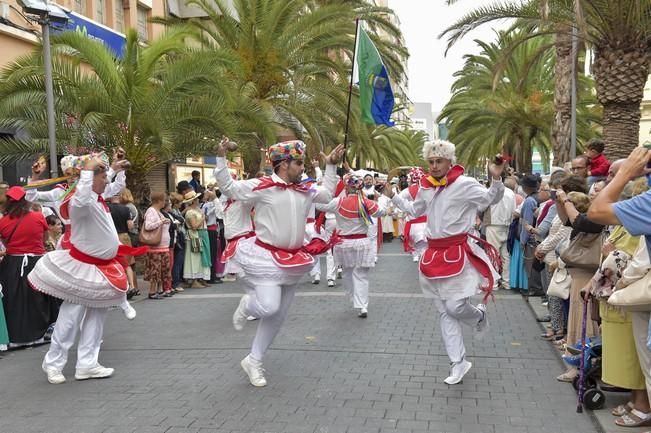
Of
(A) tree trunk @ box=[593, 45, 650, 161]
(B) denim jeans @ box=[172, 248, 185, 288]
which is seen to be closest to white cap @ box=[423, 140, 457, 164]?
(B) denim jeans @ box=[172, 248, 185, 288]

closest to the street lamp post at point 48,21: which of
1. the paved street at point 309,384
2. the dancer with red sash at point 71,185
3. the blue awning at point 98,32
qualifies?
the dancer with red sash at point 71,185

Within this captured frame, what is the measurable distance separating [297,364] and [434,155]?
238cm

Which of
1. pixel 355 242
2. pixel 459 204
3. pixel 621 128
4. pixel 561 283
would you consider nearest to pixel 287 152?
pixel 459 204

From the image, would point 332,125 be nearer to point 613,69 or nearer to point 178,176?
point 178,176

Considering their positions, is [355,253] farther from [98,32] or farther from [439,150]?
[98,32]

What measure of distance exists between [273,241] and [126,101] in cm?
850

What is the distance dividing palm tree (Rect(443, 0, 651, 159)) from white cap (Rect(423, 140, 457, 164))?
637cm

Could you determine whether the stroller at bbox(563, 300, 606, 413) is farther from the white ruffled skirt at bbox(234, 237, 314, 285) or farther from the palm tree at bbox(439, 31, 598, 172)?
the palm tree at bbox(439, 31, 598, 172)

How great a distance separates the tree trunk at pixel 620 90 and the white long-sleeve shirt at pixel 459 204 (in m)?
7.18

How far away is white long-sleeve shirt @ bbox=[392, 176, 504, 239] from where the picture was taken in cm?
575

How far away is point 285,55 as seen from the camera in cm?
1778

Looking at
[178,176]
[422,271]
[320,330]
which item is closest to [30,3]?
[320,330]

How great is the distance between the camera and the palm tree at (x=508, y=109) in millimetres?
23234

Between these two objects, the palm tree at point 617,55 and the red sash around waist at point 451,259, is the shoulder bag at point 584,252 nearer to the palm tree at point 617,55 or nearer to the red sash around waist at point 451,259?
the red sash around waist at point 451,259
